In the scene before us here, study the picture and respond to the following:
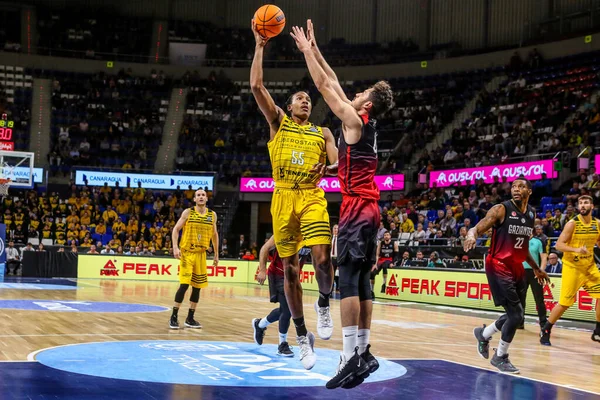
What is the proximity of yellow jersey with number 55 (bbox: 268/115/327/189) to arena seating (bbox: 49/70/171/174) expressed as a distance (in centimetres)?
2867

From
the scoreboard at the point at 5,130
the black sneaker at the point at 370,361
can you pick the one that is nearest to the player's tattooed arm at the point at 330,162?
the black sneaker at the point at 370,361

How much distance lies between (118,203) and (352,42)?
17606 millimetres

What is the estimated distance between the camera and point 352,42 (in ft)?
140

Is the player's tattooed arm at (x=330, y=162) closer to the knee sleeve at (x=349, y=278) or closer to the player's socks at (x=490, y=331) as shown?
the knee sleeve at (x=349, y=278)

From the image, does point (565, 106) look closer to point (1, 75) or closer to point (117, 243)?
point (117, 243)

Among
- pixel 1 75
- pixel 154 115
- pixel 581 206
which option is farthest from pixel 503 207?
pixel 1 75

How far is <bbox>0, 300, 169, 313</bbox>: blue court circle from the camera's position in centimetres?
1430

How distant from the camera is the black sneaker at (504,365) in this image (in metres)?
8.32

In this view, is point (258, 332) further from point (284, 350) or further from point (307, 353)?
point (307, 353)

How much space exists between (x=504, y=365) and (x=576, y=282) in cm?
391

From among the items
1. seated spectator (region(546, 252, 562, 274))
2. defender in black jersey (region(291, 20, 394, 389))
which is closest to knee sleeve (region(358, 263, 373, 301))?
defender in black jersey (region(291, 20, 394, 389))

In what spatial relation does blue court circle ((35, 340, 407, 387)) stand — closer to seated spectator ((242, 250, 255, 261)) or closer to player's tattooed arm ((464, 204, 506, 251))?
player's tattooed arm ((464, 204, 506, 251))

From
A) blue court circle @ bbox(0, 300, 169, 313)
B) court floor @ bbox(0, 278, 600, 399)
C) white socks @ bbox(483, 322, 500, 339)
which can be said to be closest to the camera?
court floor @ bbox(0, 278, 600, 399)

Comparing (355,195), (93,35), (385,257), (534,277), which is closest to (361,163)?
(355,195)
